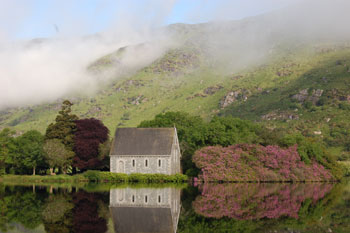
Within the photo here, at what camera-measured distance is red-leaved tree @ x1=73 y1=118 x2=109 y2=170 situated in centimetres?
7781

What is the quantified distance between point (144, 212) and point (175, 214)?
9.32 ft

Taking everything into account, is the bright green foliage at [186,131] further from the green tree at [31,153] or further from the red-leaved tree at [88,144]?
the green tree at [31,153]

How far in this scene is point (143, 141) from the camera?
7231cm

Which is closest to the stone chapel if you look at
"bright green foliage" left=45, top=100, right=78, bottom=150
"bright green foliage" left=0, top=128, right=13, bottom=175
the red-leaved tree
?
the red-leaved tree

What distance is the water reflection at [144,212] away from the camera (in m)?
27.8

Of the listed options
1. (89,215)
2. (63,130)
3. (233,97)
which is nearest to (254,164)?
(63,130)

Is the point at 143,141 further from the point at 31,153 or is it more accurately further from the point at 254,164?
the point at 31,153

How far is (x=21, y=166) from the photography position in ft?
273

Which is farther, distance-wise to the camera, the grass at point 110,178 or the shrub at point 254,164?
the grass at point 110,178

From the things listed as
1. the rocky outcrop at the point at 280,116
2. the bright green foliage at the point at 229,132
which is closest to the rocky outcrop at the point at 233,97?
the rocky outcrop at the point at 280,116

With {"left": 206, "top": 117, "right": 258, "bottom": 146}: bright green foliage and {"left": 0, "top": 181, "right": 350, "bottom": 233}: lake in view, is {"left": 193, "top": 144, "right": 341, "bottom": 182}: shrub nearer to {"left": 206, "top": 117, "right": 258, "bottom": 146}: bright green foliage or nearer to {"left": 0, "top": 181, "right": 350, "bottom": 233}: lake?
{"left": 206, "top": 117, "right": 258, "bottom": 146}: bright green foliage

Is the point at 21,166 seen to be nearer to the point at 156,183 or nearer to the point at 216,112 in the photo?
the point at 156,183

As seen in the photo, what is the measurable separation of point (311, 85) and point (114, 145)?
111271 millimetres

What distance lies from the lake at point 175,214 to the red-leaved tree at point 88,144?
32.8m
